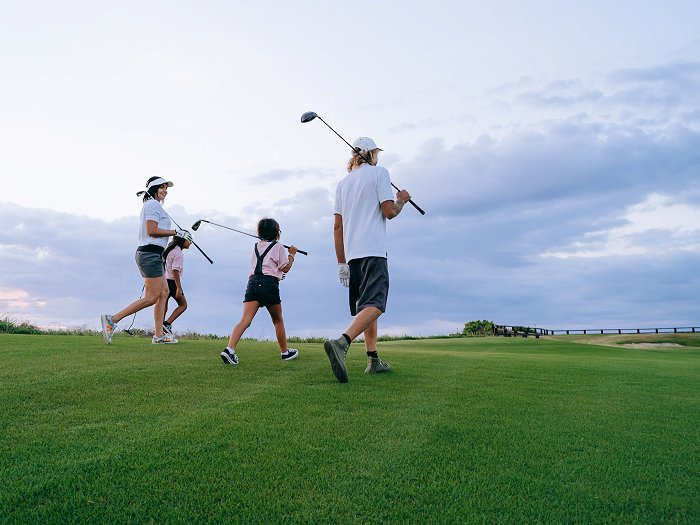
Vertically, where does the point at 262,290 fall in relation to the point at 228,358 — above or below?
above

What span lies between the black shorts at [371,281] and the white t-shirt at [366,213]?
0.09 metres

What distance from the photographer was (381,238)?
282 inches

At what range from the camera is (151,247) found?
34.7 ft

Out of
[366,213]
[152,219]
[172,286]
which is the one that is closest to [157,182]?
[152,219]

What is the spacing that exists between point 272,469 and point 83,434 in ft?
5.37

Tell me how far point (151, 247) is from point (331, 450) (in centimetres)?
772

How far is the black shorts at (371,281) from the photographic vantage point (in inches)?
274

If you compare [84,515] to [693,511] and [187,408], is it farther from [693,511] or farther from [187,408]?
[693,511]

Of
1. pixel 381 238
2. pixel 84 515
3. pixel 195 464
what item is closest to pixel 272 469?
pixel 195 464

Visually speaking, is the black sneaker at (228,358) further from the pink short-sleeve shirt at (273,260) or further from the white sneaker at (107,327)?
the white sneaker at (107,327)

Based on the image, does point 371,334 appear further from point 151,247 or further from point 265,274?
point 151,247

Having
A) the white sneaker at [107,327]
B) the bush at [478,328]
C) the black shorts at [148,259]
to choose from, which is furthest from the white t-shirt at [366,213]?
the bush at [478,328]

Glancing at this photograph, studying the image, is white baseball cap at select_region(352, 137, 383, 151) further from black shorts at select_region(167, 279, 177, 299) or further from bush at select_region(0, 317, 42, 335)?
bush at select_region(0, 317, 42, 335)

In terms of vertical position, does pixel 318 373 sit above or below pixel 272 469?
above
